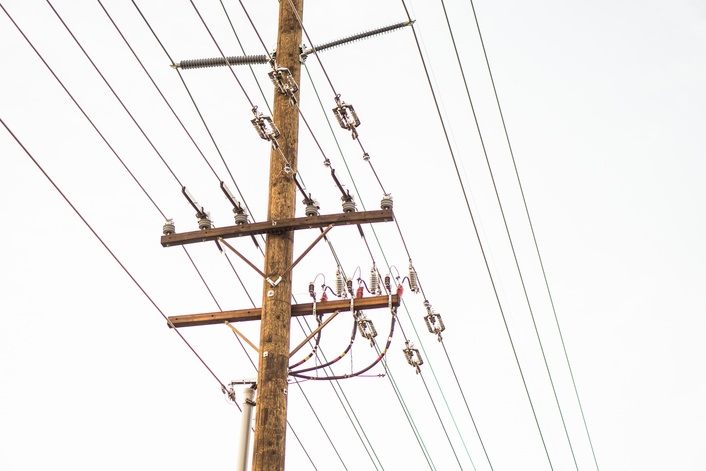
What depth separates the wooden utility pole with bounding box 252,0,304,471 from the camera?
34.5 ft

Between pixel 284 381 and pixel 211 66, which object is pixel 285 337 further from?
pixel 211 66

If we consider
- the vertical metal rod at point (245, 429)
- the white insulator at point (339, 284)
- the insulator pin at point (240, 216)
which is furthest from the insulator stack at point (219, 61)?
the vertical metal rod at point (245, 429)

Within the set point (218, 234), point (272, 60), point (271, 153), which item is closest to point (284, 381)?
point (218, 234)

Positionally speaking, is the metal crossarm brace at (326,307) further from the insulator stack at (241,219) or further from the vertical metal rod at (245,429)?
the insulator stack at (241,219)

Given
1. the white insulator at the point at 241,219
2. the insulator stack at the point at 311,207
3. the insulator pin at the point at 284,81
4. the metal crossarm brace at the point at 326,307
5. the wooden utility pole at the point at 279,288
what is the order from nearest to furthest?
the wooden utility pole at the point at 279,288
the metal crossarm brace at the point at 326,307
the insulator stack at the point at 311,207
the white insulator at the point at 241,219
the insulator pin at the point at 284,81

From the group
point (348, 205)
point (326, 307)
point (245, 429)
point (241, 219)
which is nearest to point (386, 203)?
point (348, 205)

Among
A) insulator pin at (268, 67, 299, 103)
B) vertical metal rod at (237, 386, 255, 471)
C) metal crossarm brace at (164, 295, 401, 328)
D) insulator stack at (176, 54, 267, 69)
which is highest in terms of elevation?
insulator stack at (176, 54, 267, 69)

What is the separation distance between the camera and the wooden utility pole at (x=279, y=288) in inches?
414

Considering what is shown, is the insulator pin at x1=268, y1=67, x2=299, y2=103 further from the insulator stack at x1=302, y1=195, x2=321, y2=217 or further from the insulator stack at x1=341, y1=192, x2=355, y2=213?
the insulator stack at x1=341, y1=192, x2=355, y2=213

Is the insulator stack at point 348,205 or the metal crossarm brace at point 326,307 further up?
the insulator stack at point 348,205

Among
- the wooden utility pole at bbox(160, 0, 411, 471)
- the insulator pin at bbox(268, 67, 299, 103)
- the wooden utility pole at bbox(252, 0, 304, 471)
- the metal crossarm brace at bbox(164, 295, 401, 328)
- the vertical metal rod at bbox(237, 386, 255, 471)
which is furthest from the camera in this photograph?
the insulator pin at bbox(268, 67, 299, 103)

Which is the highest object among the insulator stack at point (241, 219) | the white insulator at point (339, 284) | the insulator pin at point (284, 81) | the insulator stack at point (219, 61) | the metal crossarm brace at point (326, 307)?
the insulator stack at point (219, 61)

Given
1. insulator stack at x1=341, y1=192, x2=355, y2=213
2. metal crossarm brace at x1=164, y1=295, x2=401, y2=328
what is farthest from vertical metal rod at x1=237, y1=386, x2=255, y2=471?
insulator stack at x1=341, y1=192, x2=355, y2=213

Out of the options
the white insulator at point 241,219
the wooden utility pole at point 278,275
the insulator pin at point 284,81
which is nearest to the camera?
the wooden utility pole at point 278,275
